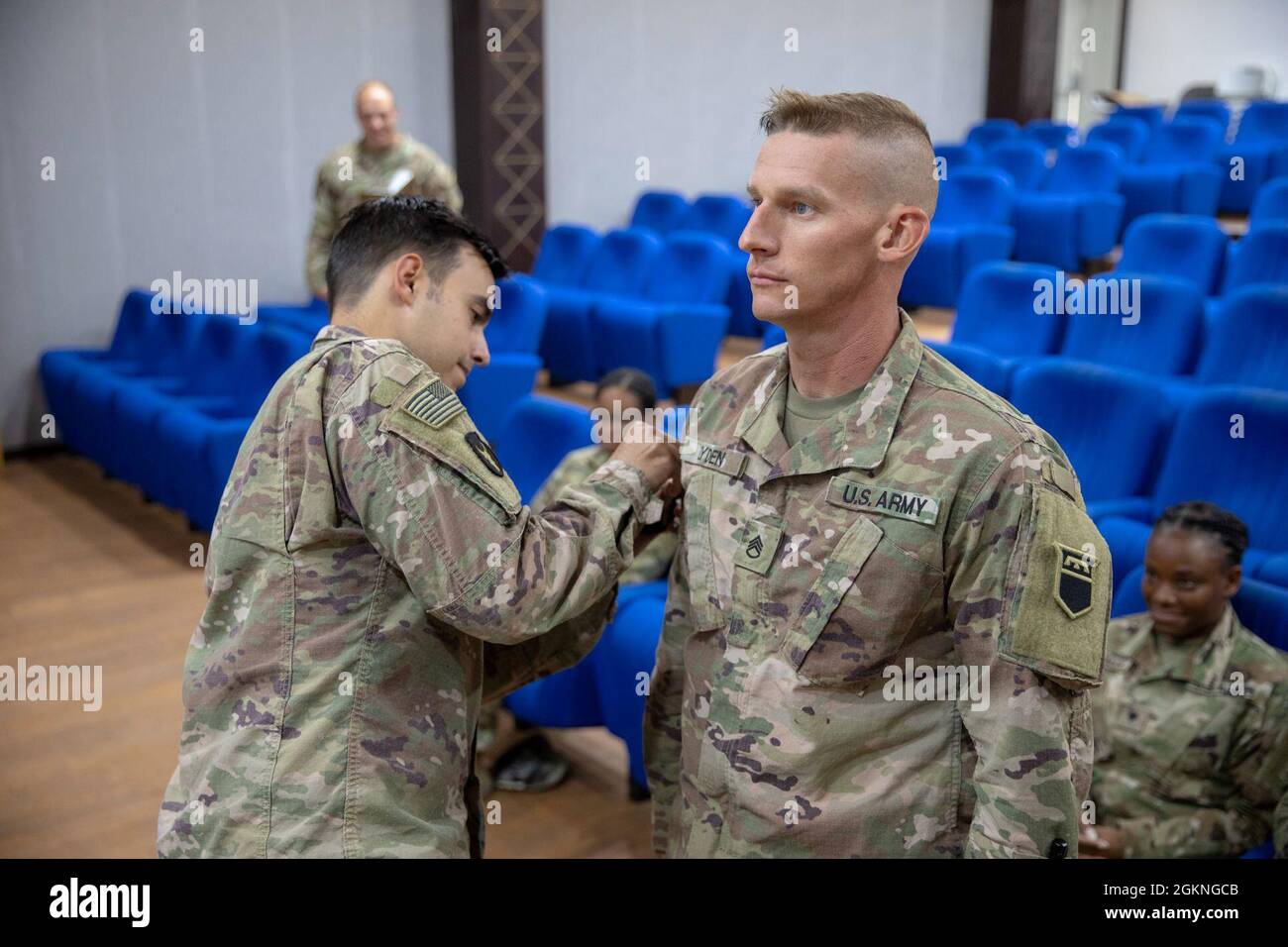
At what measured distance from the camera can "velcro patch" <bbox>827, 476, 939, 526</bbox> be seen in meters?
1.44

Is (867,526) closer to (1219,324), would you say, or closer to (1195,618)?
(1195,618)

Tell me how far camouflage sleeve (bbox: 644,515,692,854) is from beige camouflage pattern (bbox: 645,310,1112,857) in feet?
0.19

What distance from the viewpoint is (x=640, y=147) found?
369 inches

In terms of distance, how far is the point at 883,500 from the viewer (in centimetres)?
148

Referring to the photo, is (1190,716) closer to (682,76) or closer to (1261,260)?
(1261,260)

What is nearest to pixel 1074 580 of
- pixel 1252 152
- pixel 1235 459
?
pixel 1235 459

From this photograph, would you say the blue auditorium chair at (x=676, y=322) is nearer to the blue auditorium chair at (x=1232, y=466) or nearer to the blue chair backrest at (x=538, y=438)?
the blue chair backrest at (x=538, y=438)

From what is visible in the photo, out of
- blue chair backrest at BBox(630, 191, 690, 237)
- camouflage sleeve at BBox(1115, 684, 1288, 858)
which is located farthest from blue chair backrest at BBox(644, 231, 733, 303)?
camouflage sleeve at BBox(1115, 684, 1288, 858)

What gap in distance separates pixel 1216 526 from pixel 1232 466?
3.11 ft

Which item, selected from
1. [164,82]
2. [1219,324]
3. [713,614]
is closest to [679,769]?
[713,614]

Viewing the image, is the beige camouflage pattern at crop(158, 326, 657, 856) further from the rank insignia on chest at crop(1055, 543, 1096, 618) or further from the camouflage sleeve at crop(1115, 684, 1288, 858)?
the camouflage sleeve at crop(1115, 684, 1288, 858)

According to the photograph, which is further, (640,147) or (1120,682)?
(640,147)

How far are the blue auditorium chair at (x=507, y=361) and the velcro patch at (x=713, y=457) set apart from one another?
3.72 meters
